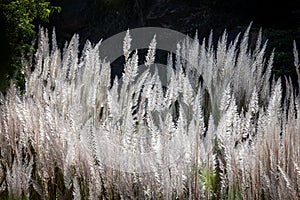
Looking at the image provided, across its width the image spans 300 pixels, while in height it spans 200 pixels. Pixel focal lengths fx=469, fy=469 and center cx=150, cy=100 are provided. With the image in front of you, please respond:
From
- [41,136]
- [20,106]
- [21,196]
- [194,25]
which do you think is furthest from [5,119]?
[194,25]

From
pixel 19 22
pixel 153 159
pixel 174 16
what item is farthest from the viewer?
pixel 174 16

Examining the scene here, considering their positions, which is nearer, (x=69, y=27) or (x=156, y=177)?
(x=156, y=177)

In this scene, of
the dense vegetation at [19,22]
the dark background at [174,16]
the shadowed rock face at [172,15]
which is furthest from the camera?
the shadowed rock face at [172,15]

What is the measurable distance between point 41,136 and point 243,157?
0.82 m

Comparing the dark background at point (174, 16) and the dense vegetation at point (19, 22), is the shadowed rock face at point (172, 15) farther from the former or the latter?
the dense vegetation at point (19, 22)

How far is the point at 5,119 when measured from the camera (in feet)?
6.86

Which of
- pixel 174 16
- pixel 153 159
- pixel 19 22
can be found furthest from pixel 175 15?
pixel 153 159

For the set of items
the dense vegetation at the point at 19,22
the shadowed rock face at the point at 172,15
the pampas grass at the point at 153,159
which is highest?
the shadowed rock face at the point at 172,15

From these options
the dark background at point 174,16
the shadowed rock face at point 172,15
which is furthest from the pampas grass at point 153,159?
the shadowed rock face at point 172,15

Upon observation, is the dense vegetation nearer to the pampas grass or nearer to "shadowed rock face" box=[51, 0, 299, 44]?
the pampas grass

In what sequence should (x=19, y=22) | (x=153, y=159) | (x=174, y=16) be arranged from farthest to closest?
(x=174, y=16) → (x=19, y=22) → (x=153, y=159)

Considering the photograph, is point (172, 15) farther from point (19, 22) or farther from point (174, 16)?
point (19, 22)

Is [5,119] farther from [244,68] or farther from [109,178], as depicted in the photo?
[244,68]

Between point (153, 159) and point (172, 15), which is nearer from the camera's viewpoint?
point (153, 159)
